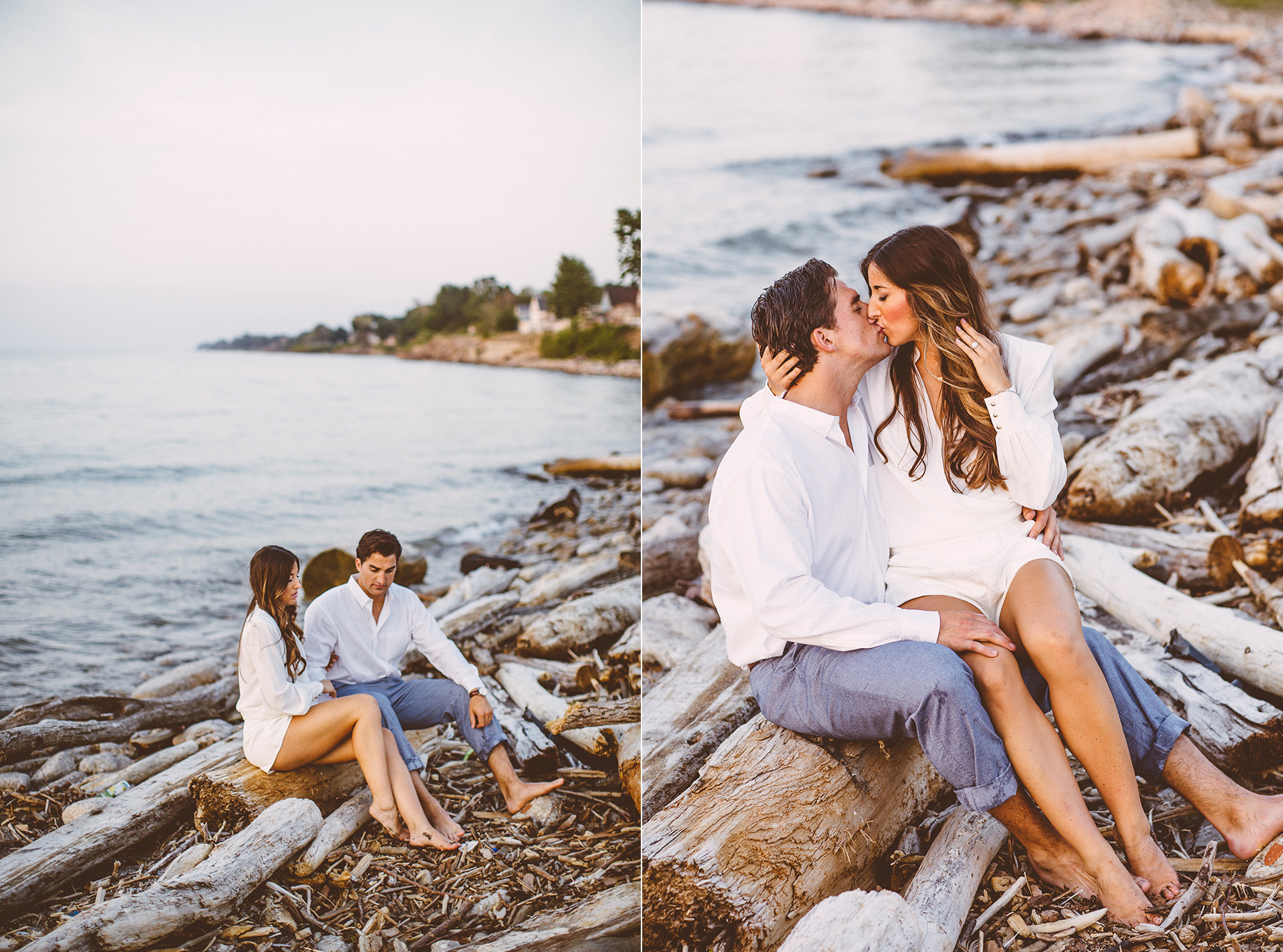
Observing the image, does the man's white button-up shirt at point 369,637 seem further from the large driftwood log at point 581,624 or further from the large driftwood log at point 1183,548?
the large driftwood log at point 1183,548

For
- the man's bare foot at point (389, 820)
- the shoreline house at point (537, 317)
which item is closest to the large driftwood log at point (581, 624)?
the man's bare foot at point (389, 820)

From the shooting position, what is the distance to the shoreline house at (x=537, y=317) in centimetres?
398

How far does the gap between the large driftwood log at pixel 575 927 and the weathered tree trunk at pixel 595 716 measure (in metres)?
0.59

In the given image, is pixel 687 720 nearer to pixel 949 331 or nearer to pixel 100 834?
pixel 949 331

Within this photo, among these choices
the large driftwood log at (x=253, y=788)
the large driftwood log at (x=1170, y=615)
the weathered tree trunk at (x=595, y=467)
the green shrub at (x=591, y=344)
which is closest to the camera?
the large driftwood log at (x=253, y=788)

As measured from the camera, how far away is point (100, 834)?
2.27 metres

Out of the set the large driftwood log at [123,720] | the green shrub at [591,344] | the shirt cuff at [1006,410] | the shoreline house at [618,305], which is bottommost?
the large driftwood log at [123,720]

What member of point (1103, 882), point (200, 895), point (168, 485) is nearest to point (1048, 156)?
point (1103, 882)

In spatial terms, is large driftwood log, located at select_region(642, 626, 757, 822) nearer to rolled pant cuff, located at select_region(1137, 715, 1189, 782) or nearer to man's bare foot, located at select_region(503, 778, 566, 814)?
man's bare foot, located at select_region(503, 778, 566, 814)

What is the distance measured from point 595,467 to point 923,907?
350 centimetres

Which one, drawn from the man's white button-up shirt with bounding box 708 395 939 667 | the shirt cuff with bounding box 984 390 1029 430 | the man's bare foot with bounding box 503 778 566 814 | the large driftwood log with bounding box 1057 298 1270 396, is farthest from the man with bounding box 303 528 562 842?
the large driftwood log with bounding box 1057 298 1270 396

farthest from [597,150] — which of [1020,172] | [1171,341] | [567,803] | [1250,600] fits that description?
[1020,172]

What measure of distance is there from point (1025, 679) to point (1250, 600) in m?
1.80

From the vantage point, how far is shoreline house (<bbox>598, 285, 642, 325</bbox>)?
14.9 feet
